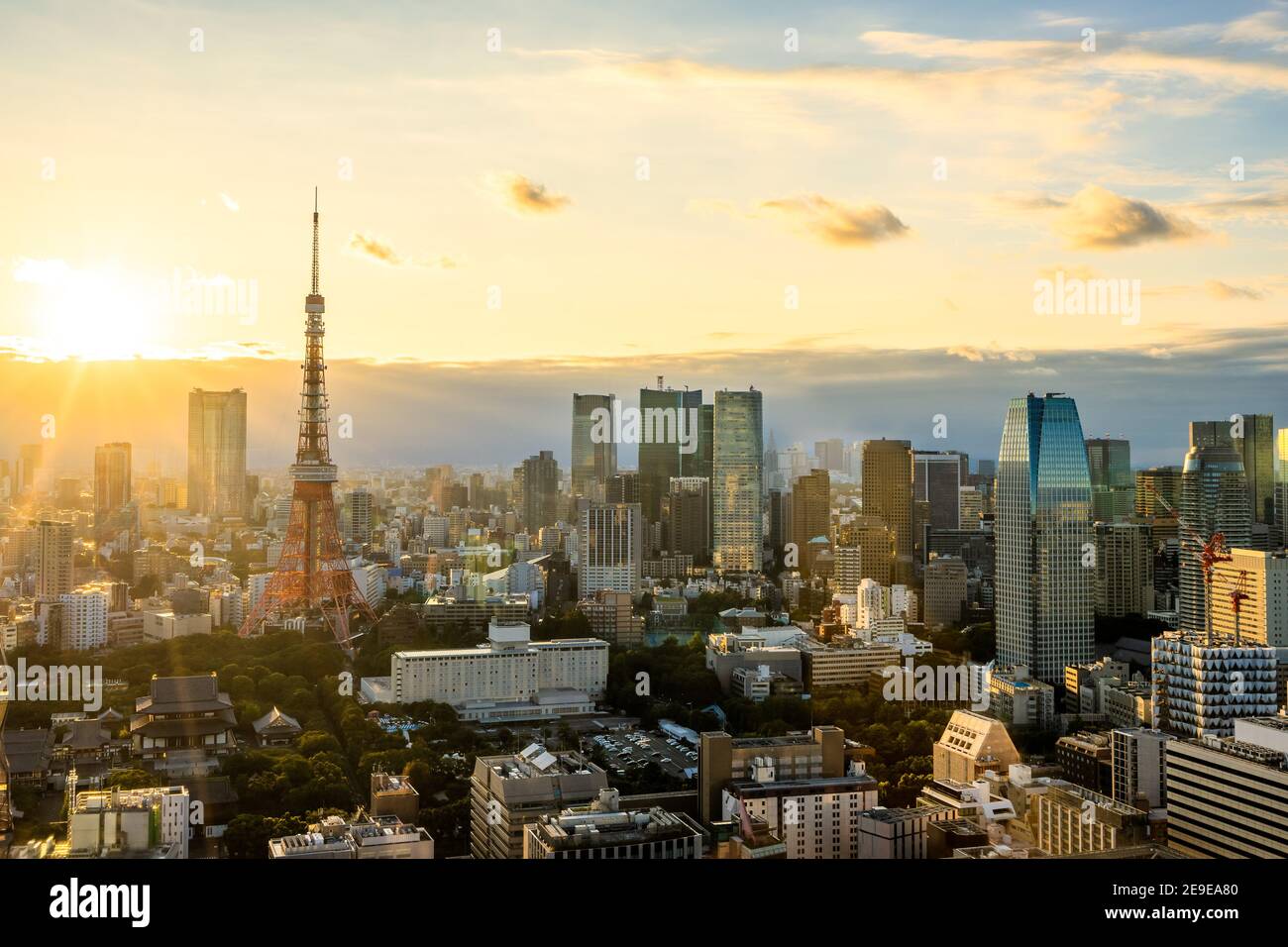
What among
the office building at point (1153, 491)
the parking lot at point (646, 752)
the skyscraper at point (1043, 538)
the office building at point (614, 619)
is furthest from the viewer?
the office building at point (1153, 491)

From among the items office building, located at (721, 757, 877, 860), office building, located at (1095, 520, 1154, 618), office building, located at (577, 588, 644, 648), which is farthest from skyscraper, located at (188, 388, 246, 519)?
office building, located at (1095, 520, 1154, 618)

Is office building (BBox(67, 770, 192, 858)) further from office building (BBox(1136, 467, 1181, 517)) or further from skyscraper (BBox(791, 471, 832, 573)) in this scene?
office building (BBox(1136, 467, 1181, 517))

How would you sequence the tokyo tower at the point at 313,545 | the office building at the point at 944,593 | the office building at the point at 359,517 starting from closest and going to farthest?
the tokyo tower at the point at 313,545
the office building at the point at 944,593
the office building at the point at 359,517

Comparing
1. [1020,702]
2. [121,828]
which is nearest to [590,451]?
[1020,702]

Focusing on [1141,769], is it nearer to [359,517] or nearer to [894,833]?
[894,833]

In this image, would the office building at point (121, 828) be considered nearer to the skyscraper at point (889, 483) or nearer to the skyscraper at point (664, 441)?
the skyscraper at point (664, 441)

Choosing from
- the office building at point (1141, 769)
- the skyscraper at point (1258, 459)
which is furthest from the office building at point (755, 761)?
the skyscraper at point (1258, 459)
